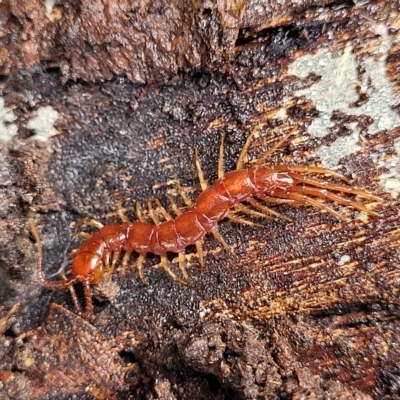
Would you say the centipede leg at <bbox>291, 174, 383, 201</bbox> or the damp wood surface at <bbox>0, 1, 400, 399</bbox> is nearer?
the damp wood surface at <bbox>0, 1, 400, 399</bbox>

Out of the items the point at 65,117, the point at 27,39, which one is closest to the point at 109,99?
the point at 65,117

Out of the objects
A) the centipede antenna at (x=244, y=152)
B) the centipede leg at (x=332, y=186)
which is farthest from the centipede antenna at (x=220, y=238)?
the centipede leg at (x=332, y=186)

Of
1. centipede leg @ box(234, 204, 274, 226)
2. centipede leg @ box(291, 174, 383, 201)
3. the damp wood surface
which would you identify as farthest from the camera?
centipede leg @ box(234, 204, 274, 226)

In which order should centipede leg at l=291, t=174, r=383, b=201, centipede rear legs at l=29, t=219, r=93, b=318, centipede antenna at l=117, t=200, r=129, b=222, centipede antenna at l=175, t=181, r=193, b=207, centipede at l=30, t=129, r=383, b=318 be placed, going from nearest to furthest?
centipede leg at l=291, t=174, r=383, b=201 → centipede at l=30, t=129, r=383, b=318 → centipede rear legs at l=29, t=219, r=93, b=318 → centipede antenna at l=175, t=181, r=193, b=207 → centipede antenna at l=117, t=200, r=129, b=222

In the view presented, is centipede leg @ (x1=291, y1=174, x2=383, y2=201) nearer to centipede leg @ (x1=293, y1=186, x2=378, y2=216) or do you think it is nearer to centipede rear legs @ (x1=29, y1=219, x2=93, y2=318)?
centipede leg @ (x1=293, y1=186, x2=378, y2=216)

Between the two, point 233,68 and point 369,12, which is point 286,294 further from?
point 369,12

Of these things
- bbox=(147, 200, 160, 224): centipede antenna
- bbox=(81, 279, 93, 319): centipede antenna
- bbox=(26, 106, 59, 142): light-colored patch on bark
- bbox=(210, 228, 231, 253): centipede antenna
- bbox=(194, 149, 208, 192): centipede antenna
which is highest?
bbox=(26, 106, 59, 142): light-colored patch on bark

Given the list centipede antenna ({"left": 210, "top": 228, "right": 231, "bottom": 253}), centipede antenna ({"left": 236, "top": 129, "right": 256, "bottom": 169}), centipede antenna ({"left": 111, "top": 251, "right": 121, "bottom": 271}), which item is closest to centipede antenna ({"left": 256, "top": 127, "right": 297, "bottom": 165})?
centipede antenna ({"left": 236, "top": 129, "right": 256, "bottom": 169})

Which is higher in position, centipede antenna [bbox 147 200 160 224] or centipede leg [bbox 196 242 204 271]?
centipede antenna [bbox 147 200 160 224]
